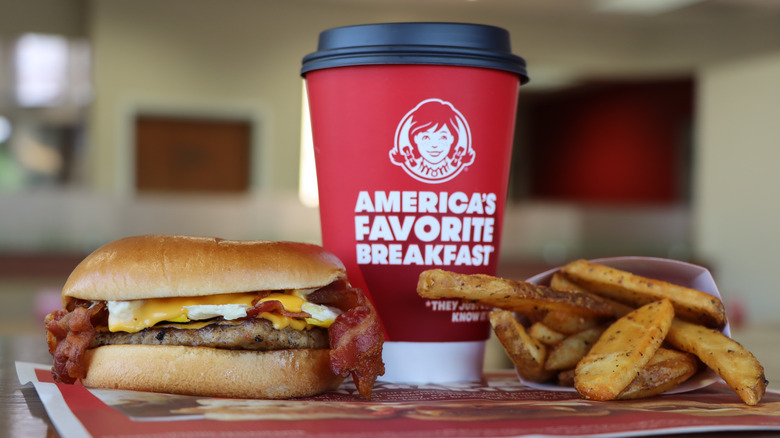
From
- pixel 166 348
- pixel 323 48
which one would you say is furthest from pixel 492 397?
pixel 323 48

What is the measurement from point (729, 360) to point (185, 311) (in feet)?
2.19

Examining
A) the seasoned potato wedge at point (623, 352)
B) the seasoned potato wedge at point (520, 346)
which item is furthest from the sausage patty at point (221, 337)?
the seasoned potato wedge at point (623, 352)

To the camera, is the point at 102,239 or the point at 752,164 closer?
the point at 752,164

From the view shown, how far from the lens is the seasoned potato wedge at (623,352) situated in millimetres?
917

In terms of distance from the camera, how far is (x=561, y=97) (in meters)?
10.8

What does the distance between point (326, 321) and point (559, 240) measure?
25.5ft

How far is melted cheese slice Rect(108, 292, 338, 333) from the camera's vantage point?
993 millimetres

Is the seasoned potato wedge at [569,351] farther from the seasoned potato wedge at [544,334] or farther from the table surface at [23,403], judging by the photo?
the table surface at [23,403]

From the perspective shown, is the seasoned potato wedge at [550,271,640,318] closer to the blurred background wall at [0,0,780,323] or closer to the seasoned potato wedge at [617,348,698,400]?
the seasoned potato wedge at [617,348,698,400]

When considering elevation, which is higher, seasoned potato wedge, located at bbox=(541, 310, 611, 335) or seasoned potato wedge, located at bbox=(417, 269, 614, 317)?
seasoned potato wedge, located at bbox=(417, 269, 614, 317)

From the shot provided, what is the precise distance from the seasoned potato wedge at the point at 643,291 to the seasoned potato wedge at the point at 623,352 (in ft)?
0.09

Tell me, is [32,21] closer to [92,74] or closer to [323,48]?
[92,74]

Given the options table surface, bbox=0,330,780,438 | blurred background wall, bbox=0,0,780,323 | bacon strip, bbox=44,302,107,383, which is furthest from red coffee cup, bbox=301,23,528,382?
blurred background wall, bbox=0,0,780,323

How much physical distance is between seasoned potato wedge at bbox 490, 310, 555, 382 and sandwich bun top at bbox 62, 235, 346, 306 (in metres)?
0.23
